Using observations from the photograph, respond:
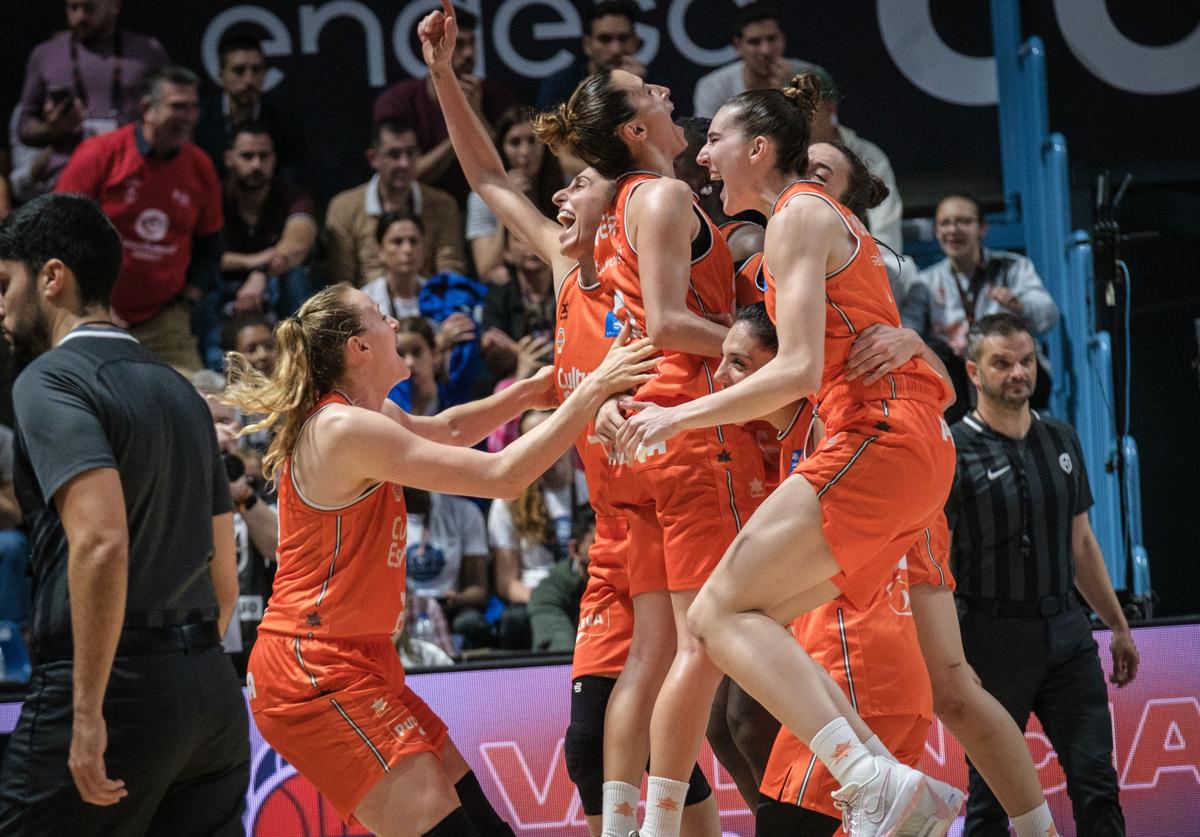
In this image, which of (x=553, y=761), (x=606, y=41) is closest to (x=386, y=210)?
(x=606, y=41)

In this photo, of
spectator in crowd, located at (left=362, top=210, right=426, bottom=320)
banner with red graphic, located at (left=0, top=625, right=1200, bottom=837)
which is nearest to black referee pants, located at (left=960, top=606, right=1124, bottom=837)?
banner with red graphic, located at (left=0, top=625, right=1200, bottom=837)

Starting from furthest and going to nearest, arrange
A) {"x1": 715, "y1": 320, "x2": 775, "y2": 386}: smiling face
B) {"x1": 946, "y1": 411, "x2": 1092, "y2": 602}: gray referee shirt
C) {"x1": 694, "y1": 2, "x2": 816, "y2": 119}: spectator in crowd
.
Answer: {"x1": 694, "y1": 2, "x2": 816, "y2": 119}: spectator in crowd < {"x1": 946, "y1": 411, "x2": 1092, "y2": 602}: gray referee shirt < {"x1": 715, "y1": 320, "x2": 775, "y2": 386}: smiling face

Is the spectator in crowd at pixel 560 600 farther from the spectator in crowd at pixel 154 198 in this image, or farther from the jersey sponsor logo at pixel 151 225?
the jersey sponsor logo at pixel 151 225

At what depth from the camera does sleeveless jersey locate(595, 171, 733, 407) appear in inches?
156

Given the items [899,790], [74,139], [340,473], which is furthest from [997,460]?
[74,139]

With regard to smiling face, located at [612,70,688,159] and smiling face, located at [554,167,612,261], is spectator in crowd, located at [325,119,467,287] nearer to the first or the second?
smiling face, located at [554,167,612,261]

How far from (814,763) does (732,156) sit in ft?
5.04

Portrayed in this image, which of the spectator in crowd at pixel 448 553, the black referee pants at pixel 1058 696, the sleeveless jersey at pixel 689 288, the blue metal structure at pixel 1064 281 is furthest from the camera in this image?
the blue metal structure at pixel 1064 281

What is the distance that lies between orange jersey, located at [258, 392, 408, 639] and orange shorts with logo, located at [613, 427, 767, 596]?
2.11 ft

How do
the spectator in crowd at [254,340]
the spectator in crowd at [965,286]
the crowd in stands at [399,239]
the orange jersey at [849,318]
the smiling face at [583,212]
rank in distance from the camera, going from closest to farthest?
the orange jersey at [849,318], the smiling face at [583,212], the crowd in stands at [399,239], the spectator in crowd at [965,286], the spectator in crowd at [254,340]

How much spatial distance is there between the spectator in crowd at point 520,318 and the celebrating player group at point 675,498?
357 centimetres

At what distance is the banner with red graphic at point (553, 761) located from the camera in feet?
18.3

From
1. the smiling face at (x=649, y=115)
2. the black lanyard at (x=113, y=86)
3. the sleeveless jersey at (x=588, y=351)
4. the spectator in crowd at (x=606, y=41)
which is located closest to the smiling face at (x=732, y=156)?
the smiling face at (x=649, y=115)

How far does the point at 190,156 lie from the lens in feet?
27.2
